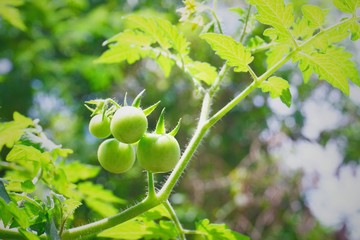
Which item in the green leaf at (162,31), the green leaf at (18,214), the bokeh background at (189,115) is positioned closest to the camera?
the green leaf at (18,214)

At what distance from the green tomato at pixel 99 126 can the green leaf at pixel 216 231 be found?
29cm

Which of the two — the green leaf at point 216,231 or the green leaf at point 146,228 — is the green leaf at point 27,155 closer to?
the green leaf at point 146,228

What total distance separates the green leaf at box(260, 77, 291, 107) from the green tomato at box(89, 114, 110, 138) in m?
0.30

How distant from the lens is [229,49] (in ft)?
2.86

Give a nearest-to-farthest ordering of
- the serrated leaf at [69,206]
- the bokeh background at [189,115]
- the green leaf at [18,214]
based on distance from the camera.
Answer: the green leaf at [18,214]
the serrated leaf at [69,206]
the bokeh background at [189,115]

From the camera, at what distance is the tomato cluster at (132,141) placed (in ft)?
2.52

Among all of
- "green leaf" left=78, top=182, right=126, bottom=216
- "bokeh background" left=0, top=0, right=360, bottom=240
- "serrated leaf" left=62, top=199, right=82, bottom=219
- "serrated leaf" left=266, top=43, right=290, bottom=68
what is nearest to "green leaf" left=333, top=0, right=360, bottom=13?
"serrated leaf" left=266, top=43, right=290, bottom=68

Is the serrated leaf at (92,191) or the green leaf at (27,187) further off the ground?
the green leaf at (27,187)

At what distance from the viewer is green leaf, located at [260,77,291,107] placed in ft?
3.00

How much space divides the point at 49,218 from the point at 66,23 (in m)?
5.18

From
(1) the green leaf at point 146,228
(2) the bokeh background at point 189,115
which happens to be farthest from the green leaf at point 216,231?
(2) the bokeh background at point 189,115

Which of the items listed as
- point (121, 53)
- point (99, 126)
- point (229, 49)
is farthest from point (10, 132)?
point (229, 49)

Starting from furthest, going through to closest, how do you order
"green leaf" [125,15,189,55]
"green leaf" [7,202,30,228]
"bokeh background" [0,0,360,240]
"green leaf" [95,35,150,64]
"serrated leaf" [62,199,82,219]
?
1. "bokeh background" [0,0,360,240]
2. "green leaf" [95,35,150,64]
3. "green leaf" [125,15,189,55]
4. "serrated leaf" [62,199,82,219]
5. "green leaf" [7,202,30,228]

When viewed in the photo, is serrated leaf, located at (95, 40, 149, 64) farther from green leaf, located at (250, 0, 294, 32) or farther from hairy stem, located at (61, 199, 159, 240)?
hairy stem, located at (61, 199, 159, 240)
